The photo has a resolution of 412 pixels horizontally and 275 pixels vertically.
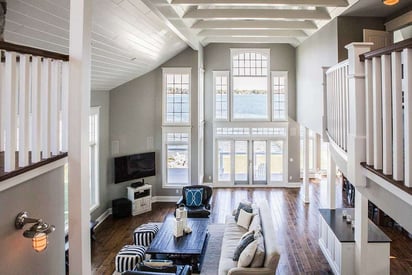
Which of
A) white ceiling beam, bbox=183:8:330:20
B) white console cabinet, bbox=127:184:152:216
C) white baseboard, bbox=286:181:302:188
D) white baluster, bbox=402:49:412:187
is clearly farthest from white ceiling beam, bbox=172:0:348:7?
white baseboard, bbox=286:181:302:188

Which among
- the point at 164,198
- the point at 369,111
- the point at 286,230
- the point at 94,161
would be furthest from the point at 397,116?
the point at 164,198

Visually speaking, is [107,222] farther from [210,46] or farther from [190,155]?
[210,46]

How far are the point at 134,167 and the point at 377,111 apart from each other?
7937mm

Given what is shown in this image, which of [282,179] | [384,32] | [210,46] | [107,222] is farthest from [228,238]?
[210,46]

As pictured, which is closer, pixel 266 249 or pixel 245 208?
pixel 266 249

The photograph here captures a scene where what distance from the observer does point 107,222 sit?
27.8 ft

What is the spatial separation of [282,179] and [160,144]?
16.0 feet

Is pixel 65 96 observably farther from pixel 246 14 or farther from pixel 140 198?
pixel 140 198

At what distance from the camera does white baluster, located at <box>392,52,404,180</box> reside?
197 cm

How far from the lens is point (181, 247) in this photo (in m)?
5.62

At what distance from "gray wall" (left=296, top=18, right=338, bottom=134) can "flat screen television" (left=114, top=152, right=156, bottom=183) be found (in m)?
4.89

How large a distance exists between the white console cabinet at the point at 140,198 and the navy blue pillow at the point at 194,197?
5.50 feet

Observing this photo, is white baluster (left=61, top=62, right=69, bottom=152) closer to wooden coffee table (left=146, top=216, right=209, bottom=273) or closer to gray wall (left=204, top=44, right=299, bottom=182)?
wooden coffee table (left=146, top=216, right=209, bottom=273)

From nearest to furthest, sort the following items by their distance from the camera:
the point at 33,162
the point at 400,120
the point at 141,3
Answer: the point at 400,120 < the point at 33,162 < the point at 141,3
